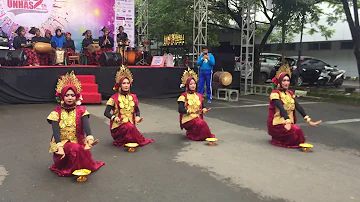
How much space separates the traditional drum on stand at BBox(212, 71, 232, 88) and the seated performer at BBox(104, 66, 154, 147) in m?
6.78

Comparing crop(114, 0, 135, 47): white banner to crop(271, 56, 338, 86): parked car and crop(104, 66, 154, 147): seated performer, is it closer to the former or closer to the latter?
crop(271, 56, 338, 86): parked car

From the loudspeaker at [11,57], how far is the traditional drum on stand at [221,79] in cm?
641

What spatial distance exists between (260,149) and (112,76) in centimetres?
721

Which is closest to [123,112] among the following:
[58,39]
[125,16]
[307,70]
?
[58,39]

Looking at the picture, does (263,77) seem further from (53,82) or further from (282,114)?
(282,114)

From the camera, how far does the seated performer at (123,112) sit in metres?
5.54

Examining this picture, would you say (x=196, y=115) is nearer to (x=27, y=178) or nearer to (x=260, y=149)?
(x=260, y=149)

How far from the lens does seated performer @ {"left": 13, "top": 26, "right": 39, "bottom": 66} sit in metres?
11.5

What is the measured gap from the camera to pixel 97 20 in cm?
1482

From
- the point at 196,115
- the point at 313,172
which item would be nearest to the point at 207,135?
the point at 196,115

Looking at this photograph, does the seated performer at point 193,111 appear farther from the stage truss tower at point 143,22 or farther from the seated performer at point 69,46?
the stage truss tower at point 143,22

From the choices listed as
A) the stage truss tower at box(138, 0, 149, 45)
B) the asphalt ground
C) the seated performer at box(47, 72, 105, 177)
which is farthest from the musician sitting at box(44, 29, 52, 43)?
the seated performer at box(47, 72, 105, 177)

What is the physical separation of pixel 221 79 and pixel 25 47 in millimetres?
6786

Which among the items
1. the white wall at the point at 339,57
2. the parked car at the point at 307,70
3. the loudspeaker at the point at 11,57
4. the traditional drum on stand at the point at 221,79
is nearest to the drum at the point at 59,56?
the loudspeaker at the point at 11,57
